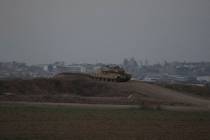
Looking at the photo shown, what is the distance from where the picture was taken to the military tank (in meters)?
45.9

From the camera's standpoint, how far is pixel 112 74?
46.5 meters

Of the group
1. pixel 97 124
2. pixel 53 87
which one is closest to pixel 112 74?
pixel 53 87

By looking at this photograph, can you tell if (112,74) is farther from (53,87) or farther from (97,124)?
(97,124)

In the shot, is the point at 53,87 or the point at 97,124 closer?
the point at 97,124

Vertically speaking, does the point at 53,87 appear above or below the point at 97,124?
above

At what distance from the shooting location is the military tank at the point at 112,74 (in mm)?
45875

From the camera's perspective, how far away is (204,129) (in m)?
19.4

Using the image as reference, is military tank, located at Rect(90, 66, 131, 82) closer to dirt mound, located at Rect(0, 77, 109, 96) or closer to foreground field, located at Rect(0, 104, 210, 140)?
dirt mound, located at Rect(0, 77, 109, 96)

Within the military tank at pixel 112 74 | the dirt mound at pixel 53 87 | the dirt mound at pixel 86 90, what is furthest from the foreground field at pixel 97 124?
the military tank at pixel 112 74

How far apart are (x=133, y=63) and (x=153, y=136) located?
7216 cm

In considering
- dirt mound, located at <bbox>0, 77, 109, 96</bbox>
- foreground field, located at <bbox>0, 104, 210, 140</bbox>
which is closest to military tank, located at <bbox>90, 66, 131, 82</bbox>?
dirt mound, located at <bbox>0, 77, 109, 96</bbox>

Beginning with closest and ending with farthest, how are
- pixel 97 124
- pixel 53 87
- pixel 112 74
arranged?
pixel 97 124 → pixel 53 87 → pixel 112 74

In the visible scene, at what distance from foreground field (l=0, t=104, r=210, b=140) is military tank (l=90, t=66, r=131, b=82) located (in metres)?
19.6

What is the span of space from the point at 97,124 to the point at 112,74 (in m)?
26.6
